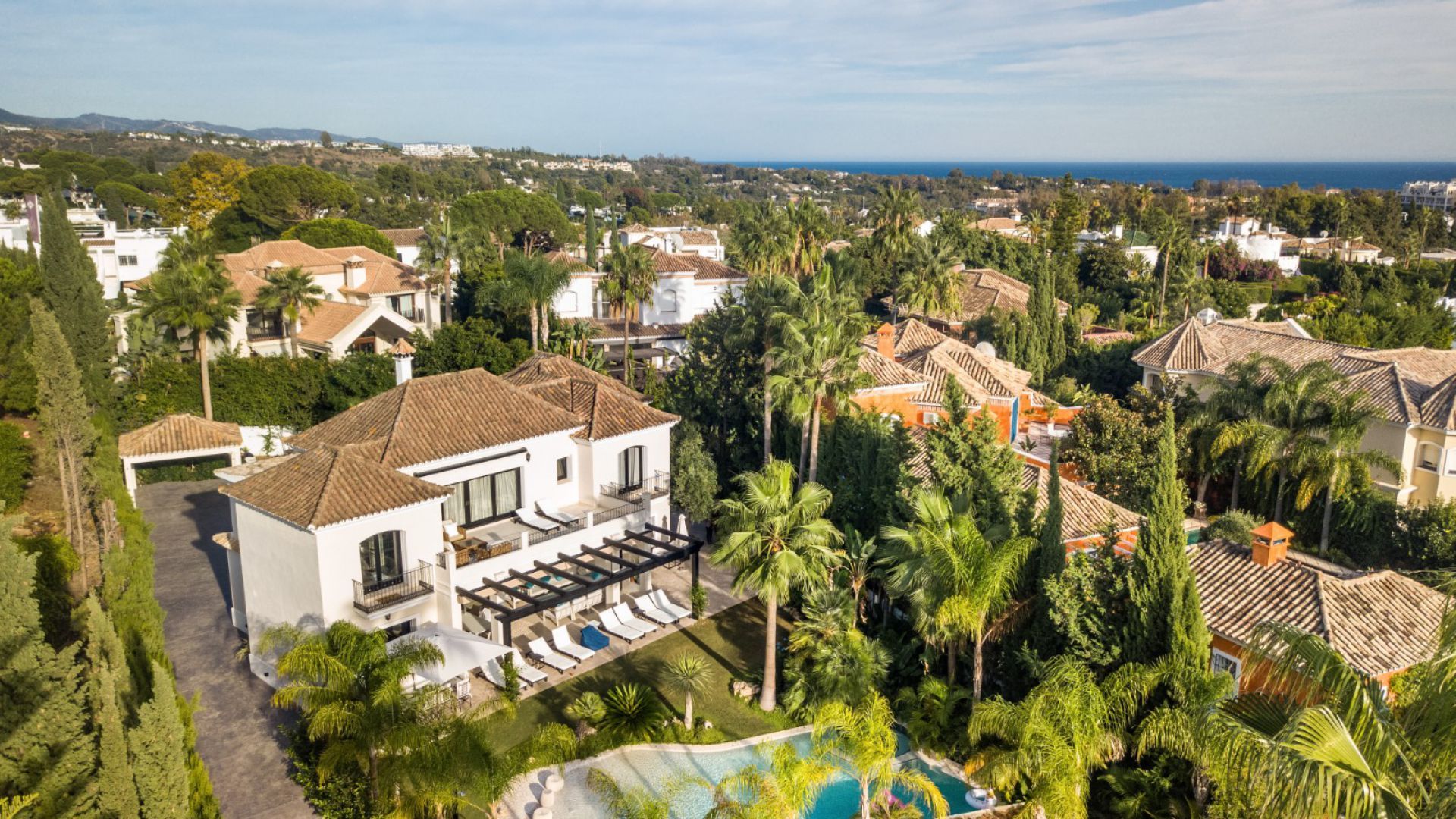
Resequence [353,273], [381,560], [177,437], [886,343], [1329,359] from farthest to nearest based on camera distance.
→ [353,273] → [886,343] → [1329,359] → [177,437] → [381,560]

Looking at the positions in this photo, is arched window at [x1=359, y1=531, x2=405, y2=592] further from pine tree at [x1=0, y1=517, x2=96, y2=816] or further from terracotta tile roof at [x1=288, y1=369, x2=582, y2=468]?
pine tree at [x1=0, y1=517, x2=96, y2=816]

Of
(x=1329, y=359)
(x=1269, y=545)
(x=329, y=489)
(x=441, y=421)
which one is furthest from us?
(x=1329, y=359)

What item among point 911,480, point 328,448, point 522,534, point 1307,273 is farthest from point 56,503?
point 1307,273

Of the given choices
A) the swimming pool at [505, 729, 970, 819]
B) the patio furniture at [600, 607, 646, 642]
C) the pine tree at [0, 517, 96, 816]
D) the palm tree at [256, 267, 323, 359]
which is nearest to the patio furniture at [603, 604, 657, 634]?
the patio furniture at [600, 607, 646, 642]

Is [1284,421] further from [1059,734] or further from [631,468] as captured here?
[631,468]

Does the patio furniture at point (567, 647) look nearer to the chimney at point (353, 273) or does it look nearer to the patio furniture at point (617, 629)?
the patio furniture at point (617, 629)

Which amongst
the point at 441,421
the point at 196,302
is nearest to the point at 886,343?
the point at 441,421

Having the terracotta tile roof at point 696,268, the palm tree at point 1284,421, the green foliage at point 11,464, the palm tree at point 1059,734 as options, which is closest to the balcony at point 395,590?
the palm tree at point 1059,734
